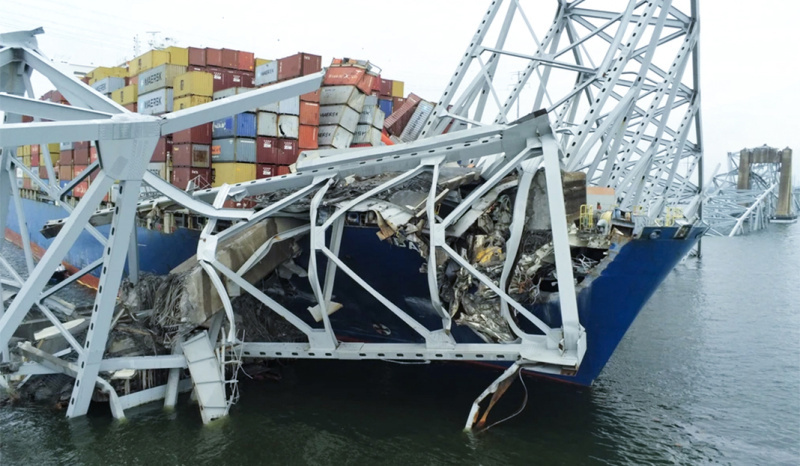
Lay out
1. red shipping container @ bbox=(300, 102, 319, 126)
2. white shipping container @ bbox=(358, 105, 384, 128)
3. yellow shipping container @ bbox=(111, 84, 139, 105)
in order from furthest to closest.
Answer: yellow shipping container @ bbox=(111, 84, 139, 105) → white shipping container @ bbox=(358, 105, 384, 128) → red shipping container @ bbox=(300, 102, 319, 126)

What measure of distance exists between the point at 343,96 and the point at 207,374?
15061mm

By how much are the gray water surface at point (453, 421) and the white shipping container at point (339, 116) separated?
37.9 ft

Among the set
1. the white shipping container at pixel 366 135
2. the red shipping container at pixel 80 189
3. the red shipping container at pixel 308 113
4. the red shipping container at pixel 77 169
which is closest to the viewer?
the red shipping container at pixel 308 113

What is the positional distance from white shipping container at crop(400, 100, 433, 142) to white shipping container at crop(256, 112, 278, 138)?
6205 mm

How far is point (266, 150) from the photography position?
23.5 meters

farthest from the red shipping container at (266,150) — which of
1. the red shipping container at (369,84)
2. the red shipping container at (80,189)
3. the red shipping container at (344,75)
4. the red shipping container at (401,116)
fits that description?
the red shipping container at (80,189)

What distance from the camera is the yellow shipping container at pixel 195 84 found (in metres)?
24.3

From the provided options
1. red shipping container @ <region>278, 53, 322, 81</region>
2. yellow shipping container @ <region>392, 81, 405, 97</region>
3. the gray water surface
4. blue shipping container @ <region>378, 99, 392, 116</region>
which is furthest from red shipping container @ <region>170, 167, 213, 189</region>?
yellow shipping container @ <region>392, 81, 405, 97</region>

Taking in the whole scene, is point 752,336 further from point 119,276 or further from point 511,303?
point 119,276

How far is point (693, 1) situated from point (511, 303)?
58.3 feet

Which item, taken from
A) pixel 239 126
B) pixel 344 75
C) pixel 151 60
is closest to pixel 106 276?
pixel 239 126

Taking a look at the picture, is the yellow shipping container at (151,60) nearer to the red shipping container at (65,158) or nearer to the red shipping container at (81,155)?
the red shipping container at (81,155)

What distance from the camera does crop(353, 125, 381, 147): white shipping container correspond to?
84.1ft

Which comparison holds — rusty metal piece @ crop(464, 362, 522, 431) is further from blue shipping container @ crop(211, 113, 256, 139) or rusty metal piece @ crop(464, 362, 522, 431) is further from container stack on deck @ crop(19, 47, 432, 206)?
blue shipping container @ crop(211, 113, 256, 139)
